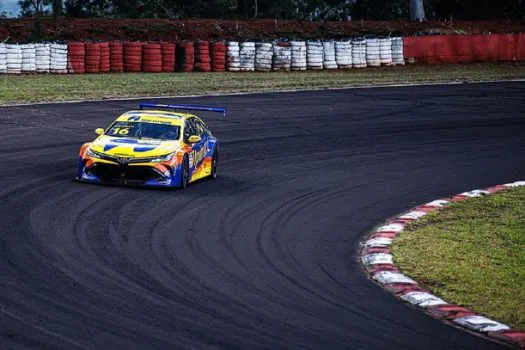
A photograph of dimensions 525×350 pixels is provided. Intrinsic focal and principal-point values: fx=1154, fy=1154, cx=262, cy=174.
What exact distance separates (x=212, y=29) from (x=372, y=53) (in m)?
9.08

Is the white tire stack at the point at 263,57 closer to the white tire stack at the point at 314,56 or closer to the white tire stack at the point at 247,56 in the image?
the white tire stack at the point at 247,56

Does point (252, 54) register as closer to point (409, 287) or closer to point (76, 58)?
point (76, 58)

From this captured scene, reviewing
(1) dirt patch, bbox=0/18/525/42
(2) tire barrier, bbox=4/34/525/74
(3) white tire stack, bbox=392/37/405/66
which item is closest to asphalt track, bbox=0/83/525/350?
(2) tire barrier, bbox=4/34/525/74

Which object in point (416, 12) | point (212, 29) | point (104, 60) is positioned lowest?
point (104, 60)

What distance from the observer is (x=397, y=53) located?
4612 cm

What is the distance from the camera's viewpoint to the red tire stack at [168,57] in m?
41.7

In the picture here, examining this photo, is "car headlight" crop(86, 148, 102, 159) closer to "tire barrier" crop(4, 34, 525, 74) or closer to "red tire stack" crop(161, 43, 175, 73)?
"tire barrier" crop(4, 34, 525, 74)

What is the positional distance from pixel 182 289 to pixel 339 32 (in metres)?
44.3

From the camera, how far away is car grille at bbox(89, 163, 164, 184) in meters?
17.1

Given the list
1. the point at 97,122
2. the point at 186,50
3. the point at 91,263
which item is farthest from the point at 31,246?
the point at 186,50

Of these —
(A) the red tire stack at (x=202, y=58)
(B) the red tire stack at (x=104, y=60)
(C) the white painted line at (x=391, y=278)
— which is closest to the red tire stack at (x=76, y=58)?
(B) the red tire stack at (x=104, y=60)

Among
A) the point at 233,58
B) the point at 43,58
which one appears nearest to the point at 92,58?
the point at 43,58

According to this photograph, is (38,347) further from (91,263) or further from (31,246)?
(31,246)

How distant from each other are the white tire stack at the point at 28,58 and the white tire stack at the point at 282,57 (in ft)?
30.2
